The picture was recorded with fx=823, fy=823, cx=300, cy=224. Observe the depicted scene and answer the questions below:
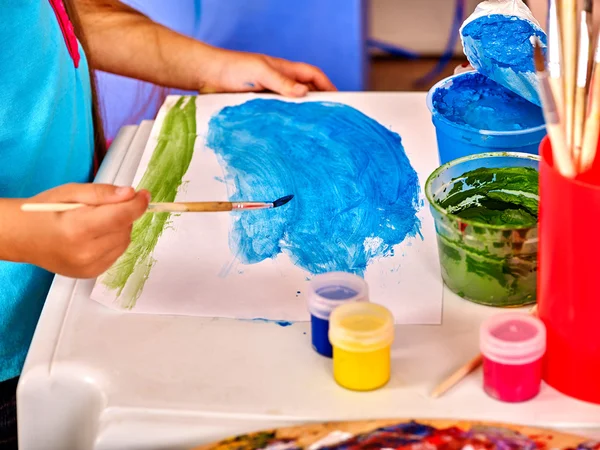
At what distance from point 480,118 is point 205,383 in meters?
0.42

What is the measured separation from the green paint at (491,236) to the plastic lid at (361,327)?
0.11 m

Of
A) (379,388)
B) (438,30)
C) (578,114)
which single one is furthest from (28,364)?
(438,30)

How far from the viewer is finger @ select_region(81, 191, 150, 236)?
693 mm

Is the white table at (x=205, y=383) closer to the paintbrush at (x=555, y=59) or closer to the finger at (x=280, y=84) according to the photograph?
the paintbrush at (x=555, y=59)

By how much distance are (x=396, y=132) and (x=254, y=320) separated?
0.38 meters

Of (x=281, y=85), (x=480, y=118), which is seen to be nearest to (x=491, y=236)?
(x=480, y=118)

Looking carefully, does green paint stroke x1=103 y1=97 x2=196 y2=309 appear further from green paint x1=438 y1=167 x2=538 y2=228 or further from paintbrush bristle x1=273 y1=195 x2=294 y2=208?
green paint x1=438 y1=167 x2=538 y2=228

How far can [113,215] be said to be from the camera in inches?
27.4

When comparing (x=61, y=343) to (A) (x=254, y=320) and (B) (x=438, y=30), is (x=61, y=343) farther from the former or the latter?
(B) (x=438, y=30)

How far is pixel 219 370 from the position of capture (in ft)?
2.22

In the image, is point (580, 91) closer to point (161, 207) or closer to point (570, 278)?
point (570, 278)

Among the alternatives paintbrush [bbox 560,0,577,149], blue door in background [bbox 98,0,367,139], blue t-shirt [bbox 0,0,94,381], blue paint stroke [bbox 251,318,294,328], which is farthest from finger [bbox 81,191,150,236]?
blue door in background [bbox 98,0,367,139]

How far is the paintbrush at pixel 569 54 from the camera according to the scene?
0.60 metres

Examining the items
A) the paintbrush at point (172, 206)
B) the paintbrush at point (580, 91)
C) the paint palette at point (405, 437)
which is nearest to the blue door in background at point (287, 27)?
the paintbrush at point (172, 206)
